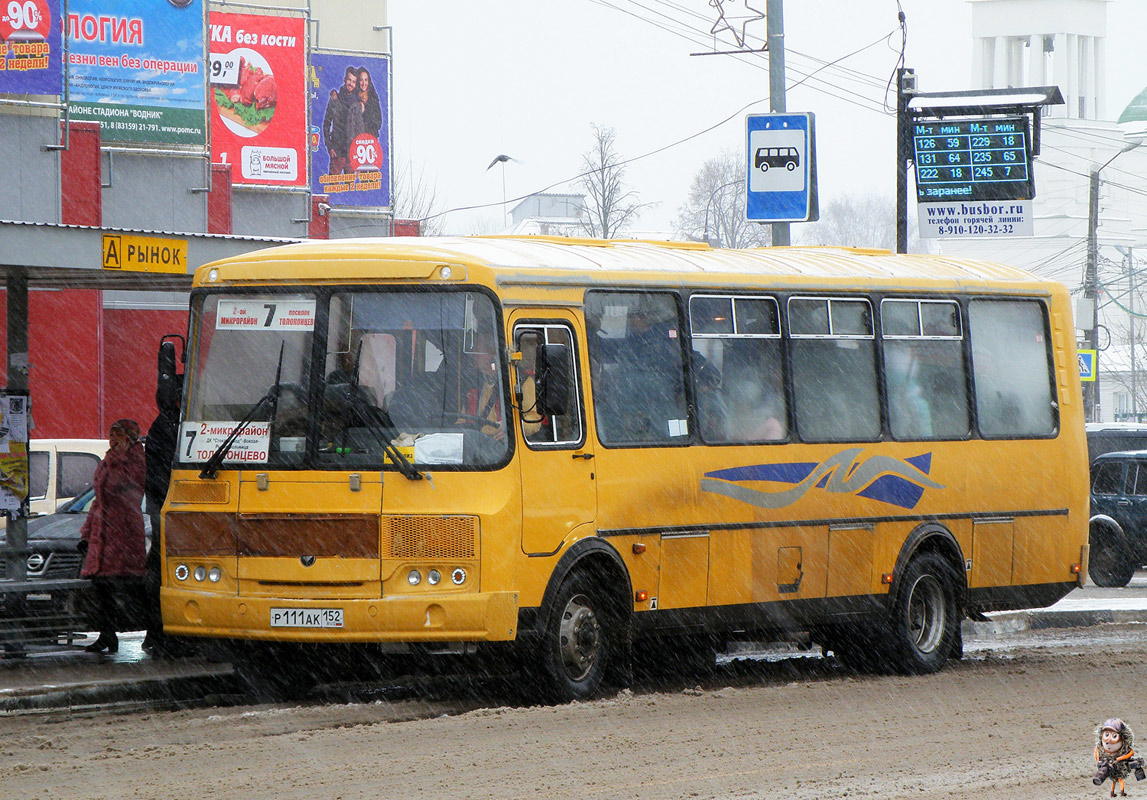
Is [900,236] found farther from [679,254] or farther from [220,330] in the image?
[220,330]

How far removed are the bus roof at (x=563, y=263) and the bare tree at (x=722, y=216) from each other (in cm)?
5900

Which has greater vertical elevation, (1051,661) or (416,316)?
(416,316)

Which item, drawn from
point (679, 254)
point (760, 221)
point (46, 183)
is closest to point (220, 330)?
point (679, 254)

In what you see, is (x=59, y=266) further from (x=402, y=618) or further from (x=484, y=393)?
(x=402, y=618)

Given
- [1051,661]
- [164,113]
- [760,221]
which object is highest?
[164,113]

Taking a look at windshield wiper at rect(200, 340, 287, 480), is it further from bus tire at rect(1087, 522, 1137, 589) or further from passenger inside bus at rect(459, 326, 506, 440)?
bus tire at rect(1087, 522, 1137, 589)

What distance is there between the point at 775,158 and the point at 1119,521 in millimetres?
8554

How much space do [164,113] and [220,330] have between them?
18960mm

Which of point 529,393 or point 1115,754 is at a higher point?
point 529,393

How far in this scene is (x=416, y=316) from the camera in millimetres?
10961

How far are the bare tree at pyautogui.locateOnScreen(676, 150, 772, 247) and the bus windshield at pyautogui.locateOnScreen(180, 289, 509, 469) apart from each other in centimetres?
6263

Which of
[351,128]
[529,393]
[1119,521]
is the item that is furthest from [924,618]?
[351,128]

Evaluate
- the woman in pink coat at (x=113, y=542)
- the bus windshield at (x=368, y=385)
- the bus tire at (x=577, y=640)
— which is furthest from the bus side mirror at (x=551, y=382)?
the woman in pink coat at (x=113, y=542)

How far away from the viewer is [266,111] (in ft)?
112
